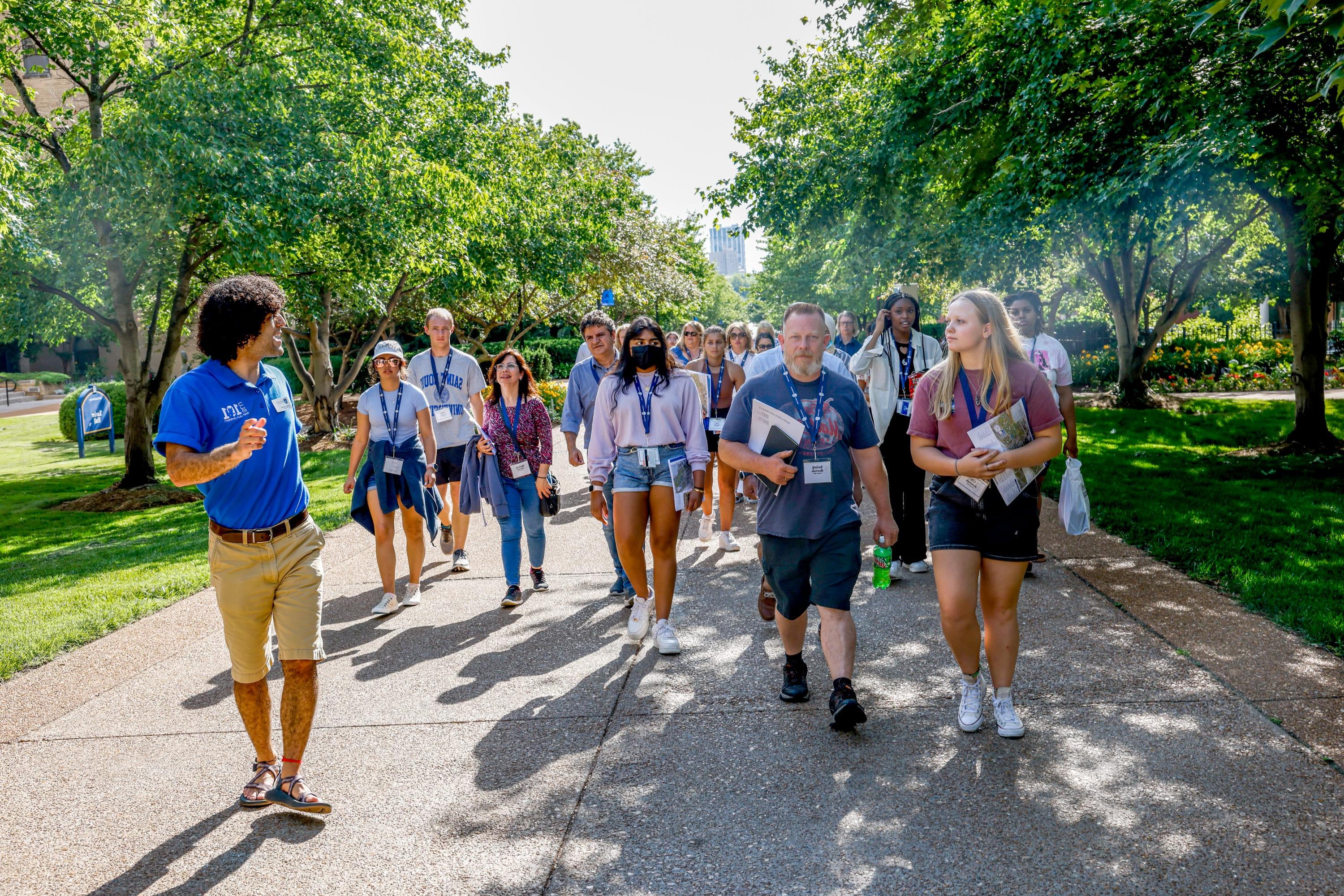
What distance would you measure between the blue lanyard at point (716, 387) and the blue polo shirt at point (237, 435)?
462 cm

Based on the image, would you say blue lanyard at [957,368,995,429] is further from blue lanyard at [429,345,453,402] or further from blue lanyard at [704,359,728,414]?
blue lanyard at [429,345,453,402]

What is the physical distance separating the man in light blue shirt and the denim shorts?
76cm

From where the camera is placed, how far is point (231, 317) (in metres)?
3.58

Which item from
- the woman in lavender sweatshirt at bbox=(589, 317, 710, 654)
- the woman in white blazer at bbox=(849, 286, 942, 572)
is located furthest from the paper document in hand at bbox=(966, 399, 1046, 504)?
the woman in white blazer at bbox=(849, 286, 942, 572)

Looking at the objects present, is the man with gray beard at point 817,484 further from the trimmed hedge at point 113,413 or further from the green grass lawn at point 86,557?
the trimmed hedge at point 113,413

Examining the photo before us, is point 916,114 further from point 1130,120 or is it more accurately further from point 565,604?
point 565,604

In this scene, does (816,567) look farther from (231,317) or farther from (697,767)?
(231,317)

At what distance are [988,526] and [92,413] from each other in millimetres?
19966

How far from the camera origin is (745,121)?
17844 millimetres

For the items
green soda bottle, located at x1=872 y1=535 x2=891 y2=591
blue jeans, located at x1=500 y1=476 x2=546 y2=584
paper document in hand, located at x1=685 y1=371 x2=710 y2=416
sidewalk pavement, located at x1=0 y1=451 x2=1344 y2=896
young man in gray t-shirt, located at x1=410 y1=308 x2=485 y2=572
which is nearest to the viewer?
sidewalk pavement, located at x1=0 y1=451 x2=1344 y2=896

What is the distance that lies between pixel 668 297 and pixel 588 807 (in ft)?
109

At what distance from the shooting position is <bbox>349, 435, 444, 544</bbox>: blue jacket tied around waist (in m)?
6.52

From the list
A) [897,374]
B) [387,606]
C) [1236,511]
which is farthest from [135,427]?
[1236,511]

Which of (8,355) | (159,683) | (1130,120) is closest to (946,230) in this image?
(1130,120)
